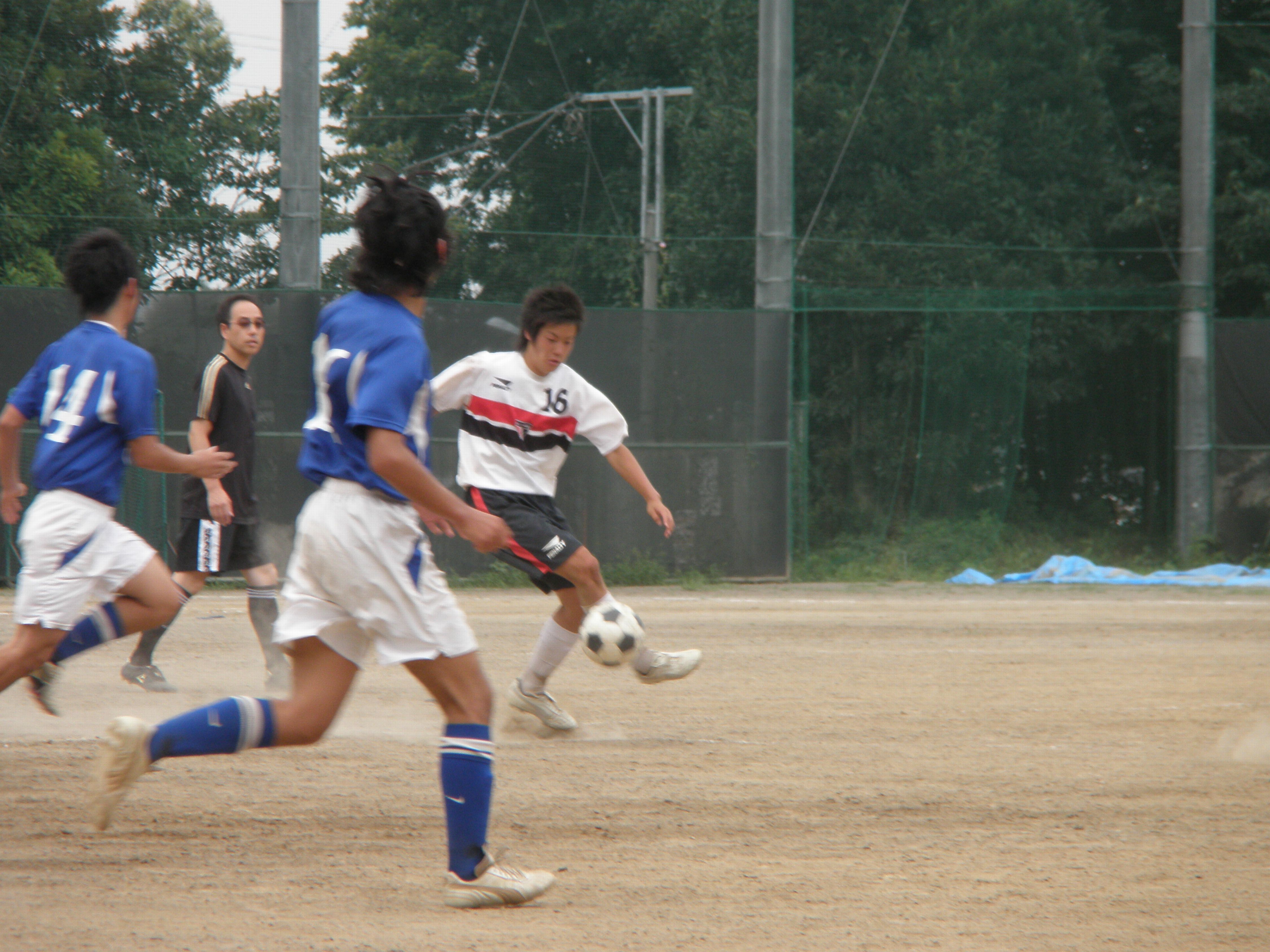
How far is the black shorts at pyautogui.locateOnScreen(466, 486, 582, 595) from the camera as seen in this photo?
18.2 ft

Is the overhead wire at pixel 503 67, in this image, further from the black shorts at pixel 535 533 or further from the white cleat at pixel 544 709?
the white cleat at pixel 544 709

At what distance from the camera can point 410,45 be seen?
2006cm

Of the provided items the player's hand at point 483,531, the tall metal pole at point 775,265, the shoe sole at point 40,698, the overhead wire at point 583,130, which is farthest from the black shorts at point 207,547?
the overhead wire at point 583,130

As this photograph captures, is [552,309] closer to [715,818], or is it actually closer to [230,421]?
[230,421]

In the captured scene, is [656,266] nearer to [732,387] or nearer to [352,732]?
[732,387]

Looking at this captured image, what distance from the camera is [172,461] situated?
178 inches

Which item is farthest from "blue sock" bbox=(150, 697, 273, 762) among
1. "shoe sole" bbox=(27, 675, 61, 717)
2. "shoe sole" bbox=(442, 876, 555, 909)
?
"shoe sole" bbox=(27, 675, 61, 717)

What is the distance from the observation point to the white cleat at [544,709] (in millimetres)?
5738

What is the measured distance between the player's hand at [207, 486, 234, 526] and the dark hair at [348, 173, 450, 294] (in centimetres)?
325

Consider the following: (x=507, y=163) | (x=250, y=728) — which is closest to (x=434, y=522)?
(x=250, y=728)

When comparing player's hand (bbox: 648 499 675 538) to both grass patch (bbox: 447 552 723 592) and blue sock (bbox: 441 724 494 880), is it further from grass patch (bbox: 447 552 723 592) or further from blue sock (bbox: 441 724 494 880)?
grass patch (bbox: 447 552 723 592)

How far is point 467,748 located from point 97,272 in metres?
2.23

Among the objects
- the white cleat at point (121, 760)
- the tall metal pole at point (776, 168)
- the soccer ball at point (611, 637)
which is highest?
the tall metal pole at point (776, 168)

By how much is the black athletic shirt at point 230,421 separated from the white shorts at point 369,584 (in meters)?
3.42
